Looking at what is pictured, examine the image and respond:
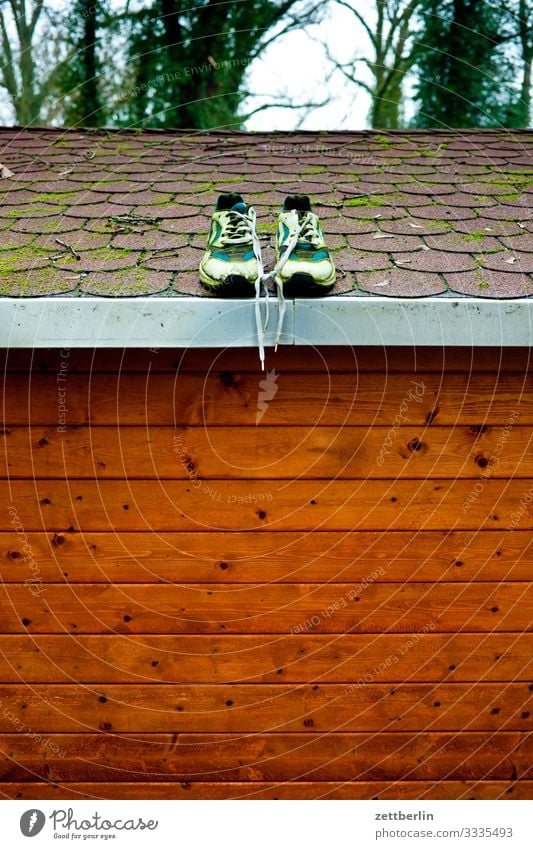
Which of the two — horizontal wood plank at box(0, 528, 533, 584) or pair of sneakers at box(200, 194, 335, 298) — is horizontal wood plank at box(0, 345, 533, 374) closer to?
A: pair of sneakers at box(200, 194, 335, 298)

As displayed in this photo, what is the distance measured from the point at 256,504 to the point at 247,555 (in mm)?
160

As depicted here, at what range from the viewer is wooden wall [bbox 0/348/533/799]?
6.40 ft

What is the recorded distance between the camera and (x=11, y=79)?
6.73m

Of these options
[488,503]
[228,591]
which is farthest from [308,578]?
[488,503]

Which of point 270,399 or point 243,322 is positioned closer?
point 243,322

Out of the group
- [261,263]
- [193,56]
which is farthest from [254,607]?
[193,56]

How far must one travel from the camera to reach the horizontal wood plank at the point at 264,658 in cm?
206

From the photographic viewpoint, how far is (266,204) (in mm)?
2461

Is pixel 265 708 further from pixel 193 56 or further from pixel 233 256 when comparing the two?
pixel 193 56

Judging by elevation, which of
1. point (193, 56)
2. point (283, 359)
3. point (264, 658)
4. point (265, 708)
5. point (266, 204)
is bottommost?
point (265, 708)

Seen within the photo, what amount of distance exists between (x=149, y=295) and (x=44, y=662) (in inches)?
45.7

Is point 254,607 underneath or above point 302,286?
underneath

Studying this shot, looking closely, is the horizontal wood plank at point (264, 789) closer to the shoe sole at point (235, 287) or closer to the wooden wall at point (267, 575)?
the wooden wall at point (267, 575)
